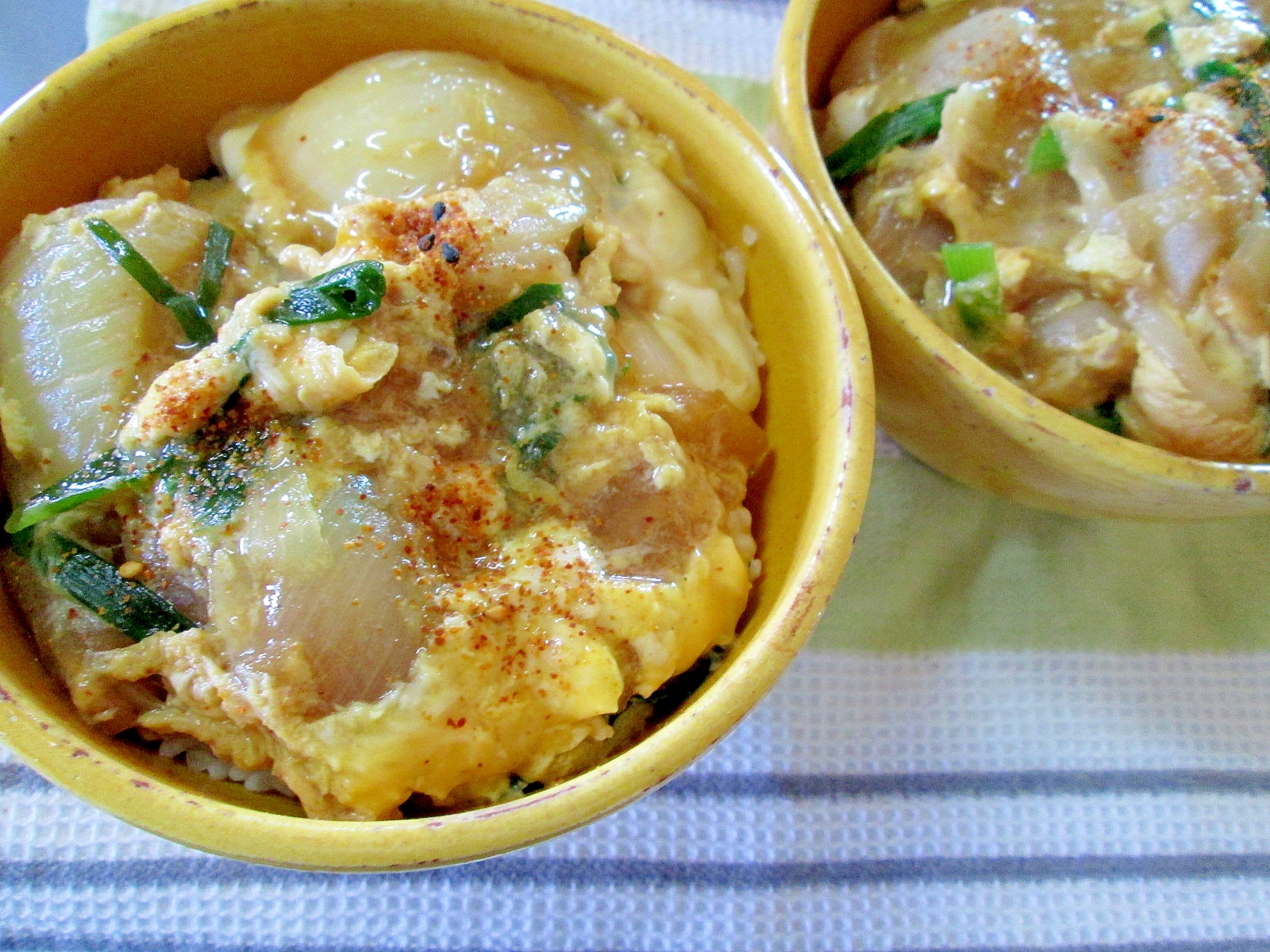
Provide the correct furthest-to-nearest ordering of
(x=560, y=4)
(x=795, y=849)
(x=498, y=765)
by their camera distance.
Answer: (x=560, y=4)
(x=795, y=849)
(x=498, y=765)

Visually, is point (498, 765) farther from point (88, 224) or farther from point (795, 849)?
point (88, 224)

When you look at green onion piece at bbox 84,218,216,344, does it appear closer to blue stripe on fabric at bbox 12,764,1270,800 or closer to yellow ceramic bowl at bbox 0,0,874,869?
yellow ceramic bowl at bbox 0,0,874,869

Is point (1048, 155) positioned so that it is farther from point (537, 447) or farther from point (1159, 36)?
point (537, 447)

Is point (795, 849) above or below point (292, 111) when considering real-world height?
below

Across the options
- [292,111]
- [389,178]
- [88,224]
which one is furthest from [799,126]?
[88,224]

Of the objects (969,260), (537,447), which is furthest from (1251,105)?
(537,447)

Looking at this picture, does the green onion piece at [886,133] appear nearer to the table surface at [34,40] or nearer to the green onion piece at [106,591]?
the green onion piece at [106,591]

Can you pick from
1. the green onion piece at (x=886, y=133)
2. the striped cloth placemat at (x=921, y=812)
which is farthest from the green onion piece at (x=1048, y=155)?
the striped cloth placemat at (x=921, y=812)
